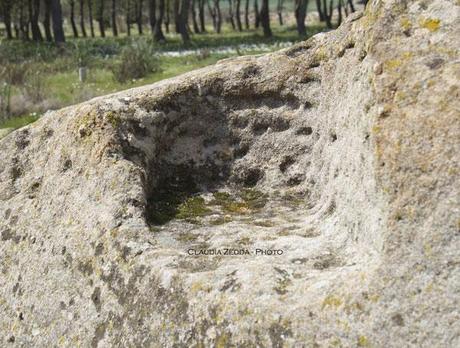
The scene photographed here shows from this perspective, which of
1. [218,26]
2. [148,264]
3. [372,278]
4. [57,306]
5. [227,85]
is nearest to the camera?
[372,278]

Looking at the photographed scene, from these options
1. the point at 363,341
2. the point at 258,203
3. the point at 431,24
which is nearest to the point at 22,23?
the point at 258,203

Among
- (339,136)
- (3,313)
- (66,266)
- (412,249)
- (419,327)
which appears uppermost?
(339,136)

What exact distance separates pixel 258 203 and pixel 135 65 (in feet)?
59.7

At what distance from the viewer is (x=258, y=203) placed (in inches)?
198

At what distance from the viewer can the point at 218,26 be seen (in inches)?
2325

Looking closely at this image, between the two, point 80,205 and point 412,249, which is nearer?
point 412,249

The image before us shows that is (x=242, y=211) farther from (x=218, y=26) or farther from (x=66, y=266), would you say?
(x=218, y=26)

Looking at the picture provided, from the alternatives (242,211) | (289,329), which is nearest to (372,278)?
(289,329)

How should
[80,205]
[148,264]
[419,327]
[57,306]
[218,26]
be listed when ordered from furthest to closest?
1. [218,26]
2. [80,205]
3. [57,306]
4. [148,264]
5. [419,327]

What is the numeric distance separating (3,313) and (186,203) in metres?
1.76

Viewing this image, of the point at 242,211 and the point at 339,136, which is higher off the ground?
the point at 339,136

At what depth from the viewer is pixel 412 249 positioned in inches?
117

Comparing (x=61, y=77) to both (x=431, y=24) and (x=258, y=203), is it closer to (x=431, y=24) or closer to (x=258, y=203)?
(x=258, y=203)

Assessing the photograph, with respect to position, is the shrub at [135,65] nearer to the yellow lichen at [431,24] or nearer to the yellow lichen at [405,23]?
the yellow lichen at [405,23]
